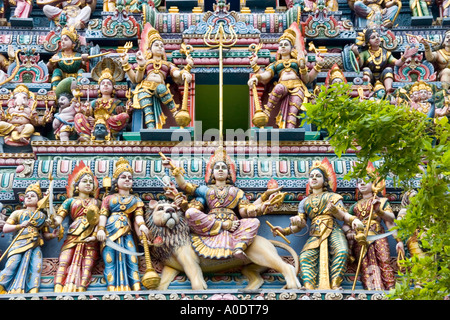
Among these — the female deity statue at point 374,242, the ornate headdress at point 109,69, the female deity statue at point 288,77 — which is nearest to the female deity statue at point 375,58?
the female deity statue at point 288,77

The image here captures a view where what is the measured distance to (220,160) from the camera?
56.7 feet

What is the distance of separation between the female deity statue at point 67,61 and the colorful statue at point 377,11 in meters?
5.69

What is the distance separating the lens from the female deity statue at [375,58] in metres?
19.9

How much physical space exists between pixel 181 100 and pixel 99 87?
1.51 metres

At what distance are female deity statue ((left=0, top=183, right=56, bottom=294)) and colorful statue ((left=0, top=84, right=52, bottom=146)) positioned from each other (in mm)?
1931

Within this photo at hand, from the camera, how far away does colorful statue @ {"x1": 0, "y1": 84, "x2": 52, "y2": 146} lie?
18.6 meters

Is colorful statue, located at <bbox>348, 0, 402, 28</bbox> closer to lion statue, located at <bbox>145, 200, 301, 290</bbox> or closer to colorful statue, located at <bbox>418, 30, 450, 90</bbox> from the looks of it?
colorful statue, located at <bbox>418, 30, 450, 90</bbox>

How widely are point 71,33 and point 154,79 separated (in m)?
2.39

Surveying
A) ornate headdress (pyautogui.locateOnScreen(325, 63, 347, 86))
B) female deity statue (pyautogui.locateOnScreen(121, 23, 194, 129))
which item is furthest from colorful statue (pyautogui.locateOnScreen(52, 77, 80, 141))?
ornate headdress (pyautogui.locateOnScreen(325, 63, 347, 86))

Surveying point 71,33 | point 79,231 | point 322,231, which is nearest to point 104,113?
point 71,33

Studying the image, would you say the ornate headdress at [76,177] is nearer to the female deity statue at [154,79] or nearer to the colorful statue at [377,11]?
the female deity statue at [154,79]

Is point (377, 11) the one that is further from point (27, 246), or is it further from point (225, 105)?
point (27, 246)
